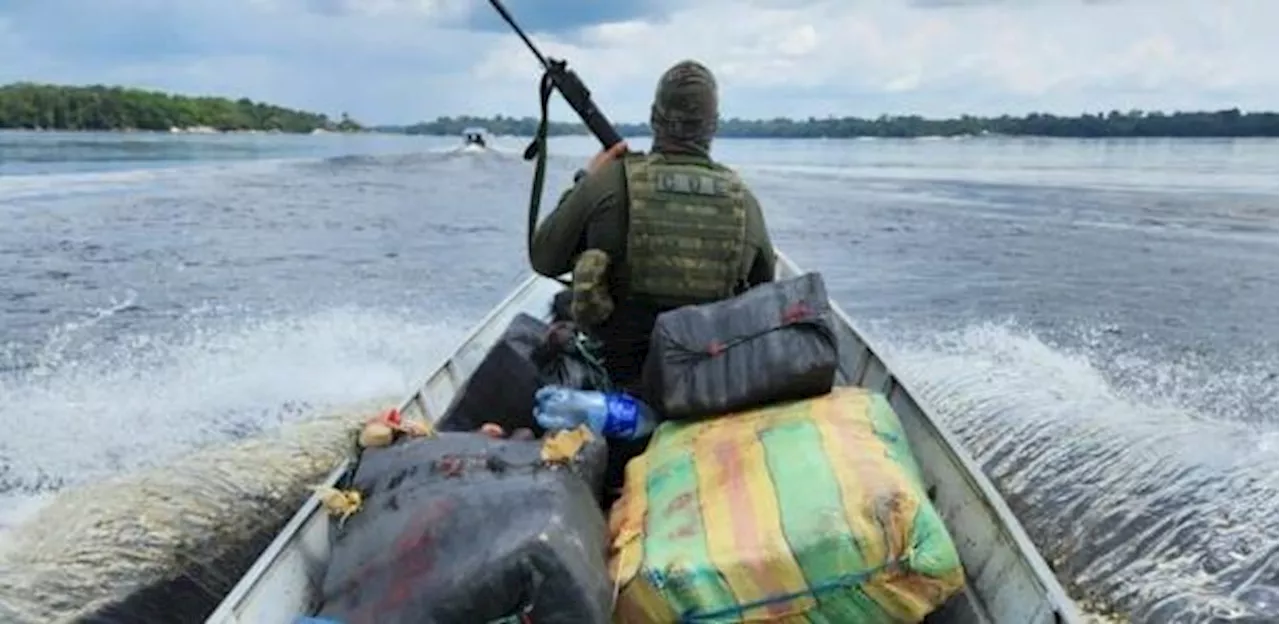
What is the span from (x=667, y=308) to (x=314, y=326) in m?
9.44

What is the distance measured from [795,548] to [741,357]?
1.04m

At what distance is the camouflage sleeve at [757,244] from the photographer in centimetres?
461

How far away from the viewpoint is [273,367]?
35.9 feet

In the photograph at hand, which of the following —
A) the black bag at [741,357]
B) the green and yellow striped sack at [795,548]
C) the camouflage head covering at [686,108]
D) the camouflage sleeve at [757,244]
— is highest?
the camouflage head covering at [686,108]

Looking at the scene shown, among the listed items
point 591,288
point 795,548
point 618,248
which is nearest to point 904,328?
point 618,248

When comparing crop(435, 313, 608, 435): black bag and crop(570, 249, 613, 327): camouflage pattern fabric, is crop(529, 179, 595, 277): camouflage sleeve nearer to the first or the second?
crop(570, 249, 613, 327): camouflage pattern fabric

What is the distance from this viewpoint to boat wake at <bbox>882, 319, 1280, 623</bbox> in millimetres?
6277

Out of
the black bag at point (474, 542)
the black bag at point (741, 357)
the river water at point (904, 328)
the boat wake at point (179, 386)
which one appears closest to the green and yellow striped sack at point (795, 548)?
the black bag at point (474, 542)

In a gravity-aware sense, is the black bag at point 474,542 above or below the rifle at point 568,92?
below

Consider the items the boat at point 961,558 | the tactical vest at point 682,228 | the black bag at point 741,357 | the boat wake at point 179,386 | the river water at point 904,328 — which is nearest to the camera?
the boat at point 961,558

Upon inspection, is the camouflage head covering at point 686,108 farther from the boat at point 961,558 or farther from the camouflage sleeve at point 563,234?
the boat at point 961,558

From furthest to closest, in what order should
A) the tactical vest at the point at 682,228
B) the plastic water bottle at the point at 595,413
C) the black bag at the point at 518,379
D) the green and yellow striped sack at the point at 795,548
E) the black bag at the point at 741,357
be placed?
1. the black bag at the point at 518,379
2. the tactical vest at the point at 682,228
3. the plastic water bottle at the point at 595,413
4. the black bag at the point at 741,357
5. the green and yellow striped sack at the point at 795,548

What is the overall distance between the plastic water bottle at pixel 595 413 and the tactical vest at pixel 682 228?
504 millimetres

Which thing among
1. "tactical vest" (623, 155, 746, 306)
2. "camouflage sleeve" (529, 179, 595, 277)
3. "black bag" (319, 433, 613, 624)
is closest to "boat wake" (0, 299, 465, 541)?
"camouflage sleeve" (529, 179, 595, 277)
